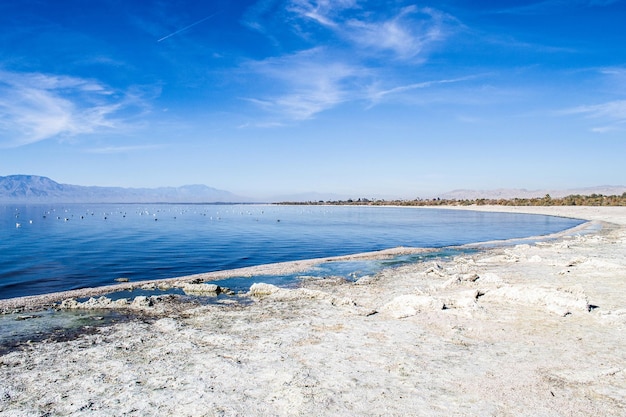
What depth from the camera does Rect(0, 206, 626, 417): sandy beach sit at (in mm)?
6691

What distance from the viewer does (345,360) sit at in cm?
861

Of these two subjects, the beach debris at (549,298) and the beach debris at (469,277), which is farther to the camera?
the beach debris at (469,277)

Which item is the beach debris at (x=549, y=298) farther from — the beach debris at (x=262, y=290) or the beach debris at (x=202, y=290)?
the beach debris at (x=202, y=290)

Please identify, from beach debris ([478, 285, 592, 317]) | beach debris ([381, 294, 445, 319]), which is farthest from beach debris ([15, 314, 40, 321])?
beach debris ([478, 285, 592, 317])

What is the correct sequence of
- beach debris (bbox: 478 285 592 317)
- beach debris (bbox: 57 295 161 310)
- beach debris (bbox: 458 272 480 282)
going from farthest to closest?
beach debris (bbox: 458 272 480 282) → beach debris (bbox: 57 295 161 310) → beach debris (bbox: 478 285 592 317)

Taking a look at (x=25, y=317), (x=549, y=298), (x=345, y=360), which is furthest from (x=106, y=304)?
(x=549, y=298)

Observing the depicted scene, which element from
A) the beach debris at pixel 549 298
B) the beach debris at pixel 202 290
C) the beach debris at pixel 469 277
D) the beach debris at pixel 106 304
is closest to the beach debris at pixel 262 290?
the beach debris at pixel 202 290

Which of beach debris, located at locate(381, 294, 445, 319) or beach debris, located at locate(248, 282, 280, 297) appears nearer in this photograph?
beach debris, located at locate(381, 294, 445, 319)

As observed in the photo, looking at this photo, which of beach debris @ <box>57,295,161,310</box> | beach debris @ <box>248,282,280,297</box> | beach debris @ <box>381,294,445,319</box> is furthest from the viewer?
beach debris @ <box>248,282,280,297</box>

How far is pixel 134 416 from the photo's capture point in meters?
6.37

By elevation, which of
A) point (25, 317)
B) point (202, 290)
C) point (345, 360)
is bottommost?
point (202, 290)

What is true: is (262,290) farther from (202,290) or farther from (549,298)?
(549,298)

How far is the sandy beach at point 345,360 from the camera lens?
6691 mm

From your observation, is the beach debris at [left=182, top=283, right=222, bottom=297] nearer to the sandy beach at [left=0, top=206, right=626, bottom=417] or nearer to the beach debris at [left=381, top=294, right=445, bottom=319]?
the sandy beach at [left=0, top=206, right=626, bottom=417]
